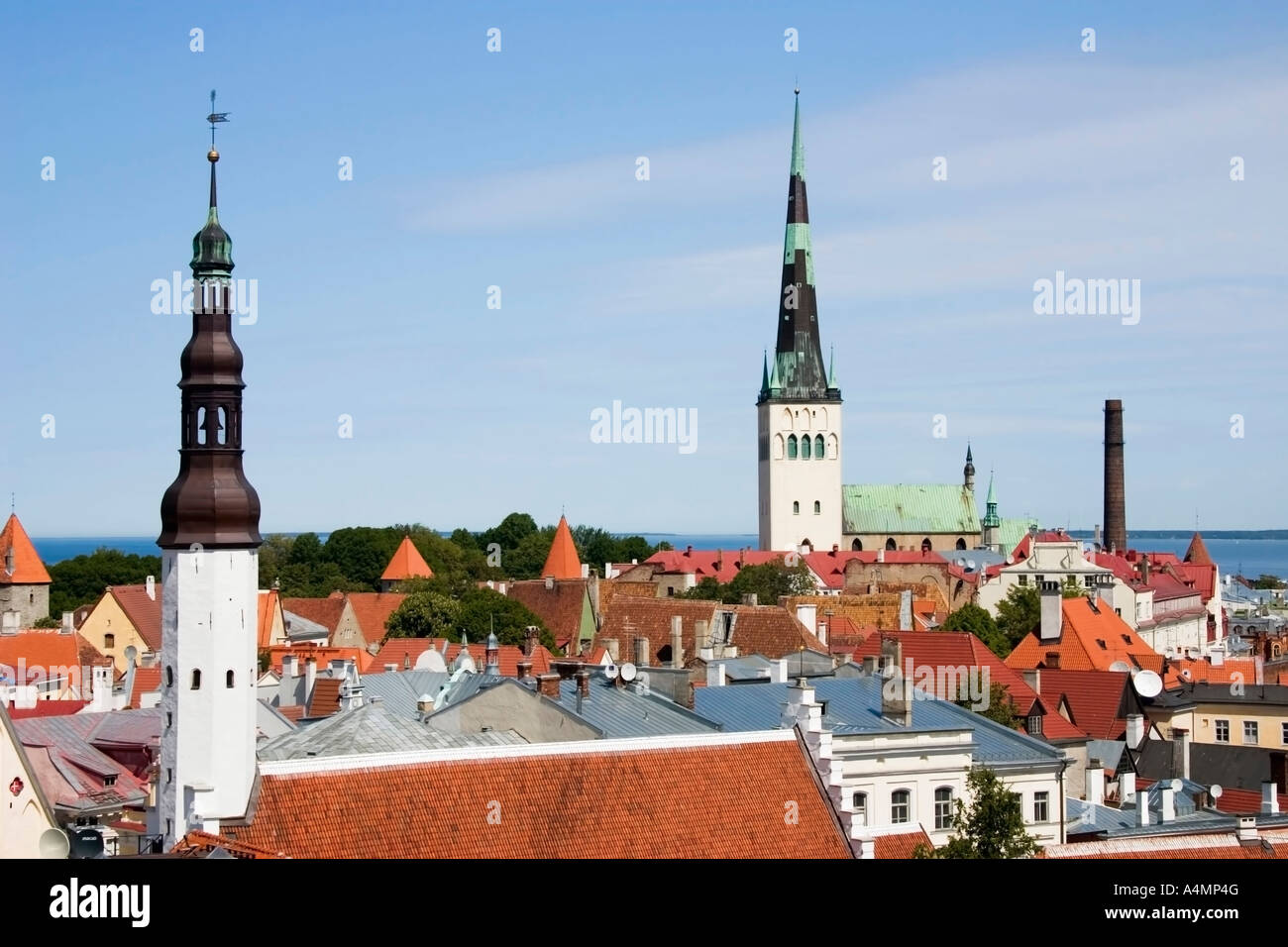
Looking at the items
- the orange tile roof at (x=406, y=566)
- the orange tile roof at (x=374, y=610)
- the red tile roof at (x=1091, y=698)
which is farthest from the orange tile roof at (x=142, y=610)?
the red tile roof at (x=1091, y=698)

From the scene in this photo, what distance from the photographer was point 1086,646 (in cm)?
7144

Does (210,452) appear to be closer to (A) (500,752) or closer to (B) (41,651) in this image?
(A) (500,752)

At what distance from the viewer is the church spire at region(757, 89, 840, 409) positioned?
15512 centimetres

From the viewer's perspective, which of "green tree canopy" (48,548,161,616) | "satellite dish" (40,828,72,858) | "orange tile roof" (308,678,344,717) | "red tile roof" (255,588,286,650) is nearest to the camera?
"satellite dish" (40,828,72,858)

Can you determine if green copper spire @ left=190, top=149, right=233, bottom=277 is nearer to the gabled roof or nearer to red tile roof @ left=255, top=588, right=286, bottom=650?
red tile roof @ left=255, top=588, right=286, bottom=650

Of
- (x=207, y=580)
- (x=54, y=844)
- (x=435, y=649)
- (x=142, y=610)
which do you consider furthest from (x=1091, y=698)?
(x=142, y=610)

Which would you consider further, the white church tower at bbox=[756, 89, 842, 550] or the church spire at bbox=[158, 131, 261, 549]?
the white church tower at bbox=[756, 89, 842, 550]

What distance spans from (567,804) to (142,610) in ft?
205

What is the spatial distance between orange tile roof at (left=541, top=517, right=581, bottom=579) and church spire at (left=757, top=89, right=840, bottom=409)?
40230 mm

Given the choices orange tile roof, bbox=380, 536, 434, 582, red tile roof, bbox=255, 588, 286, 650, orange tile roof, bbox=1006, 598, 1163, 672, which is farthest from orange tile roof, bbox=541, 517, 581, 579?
orange tile roof, bbox=1006, 598, 1163, 672

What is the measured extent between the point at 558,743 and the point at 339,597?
79.4 m

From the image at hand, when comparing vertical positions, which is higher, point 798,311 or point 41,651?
point 798,311
